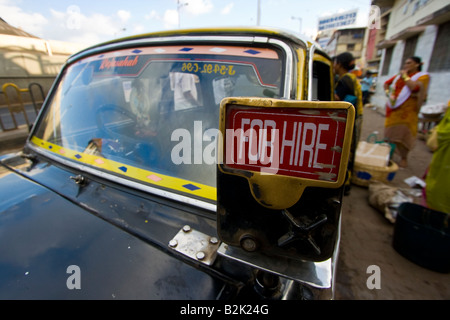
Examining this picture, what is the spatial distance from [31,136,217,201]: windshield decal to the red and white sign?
515mm

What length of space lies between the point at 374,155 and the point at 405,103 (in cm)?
147

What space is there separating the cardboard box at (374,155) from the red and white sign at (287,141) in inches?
152

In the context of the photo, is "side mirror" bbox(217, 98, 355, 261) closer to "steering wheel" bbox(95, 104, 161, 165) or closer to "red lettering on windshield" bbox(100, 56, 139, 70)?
"steering wheel" bbox(95, 104, 161, 165)

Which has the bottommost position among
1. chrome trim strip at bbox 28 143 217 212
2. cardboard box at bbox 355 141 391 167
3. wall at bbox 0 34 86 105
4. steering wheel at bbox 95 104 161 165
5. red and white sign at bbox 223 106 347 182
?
cardboard box at bbox 355 141 391 167

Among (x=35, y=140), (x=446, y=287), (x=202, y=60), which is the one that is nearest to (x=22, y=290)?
(x=202, y=60)

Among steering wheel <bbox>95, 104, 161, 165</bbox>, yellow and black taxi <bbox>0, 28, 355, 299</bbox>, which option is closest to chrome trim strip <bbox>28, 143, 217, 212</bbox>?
yellow and black taxi <bbox>0, 28, 355, 299</bbox>

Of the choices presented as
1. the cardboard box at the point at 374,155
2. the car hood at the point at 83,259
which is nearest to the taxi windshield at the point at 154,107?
the car hood at the point at 83,259

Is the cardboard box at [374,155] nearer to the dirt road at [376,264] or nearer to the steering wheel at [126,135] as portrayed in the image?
the dirt road at [376,264]

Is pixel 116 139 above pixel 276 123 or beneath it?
beneath

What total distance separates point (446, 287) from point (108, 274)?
9.95 ft

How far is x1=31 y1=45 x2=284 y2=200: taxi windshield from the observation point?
3.85 ft

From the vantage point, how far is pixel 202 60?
4.09 feet
